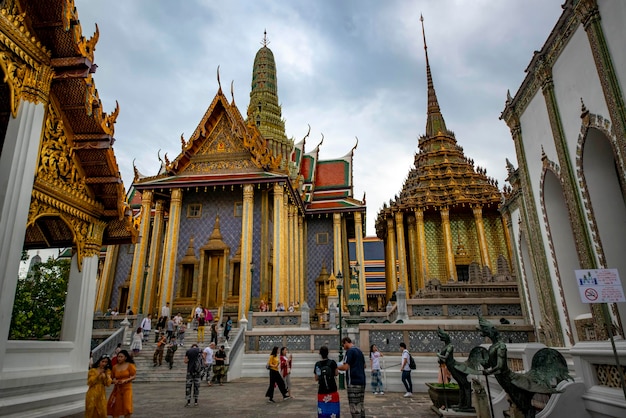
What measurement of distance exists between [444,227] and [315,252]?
759cm

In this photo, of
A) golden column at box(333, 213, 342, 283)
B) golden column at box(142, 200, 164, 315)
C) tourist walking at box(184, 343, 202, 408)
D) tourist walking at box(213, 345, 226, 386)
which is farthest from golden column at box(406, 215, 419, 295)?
tourist walking at box(184, 343, 202, 408)

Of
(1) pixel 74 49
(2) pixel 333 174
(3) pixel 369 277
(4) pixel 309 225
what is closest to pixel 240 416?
(1) pixel 74 49

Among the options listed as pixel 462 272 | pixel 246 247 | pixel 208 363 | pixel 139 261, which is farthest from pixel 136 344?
pixel 462 272

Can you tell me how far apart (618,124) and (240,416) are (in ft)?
24.3

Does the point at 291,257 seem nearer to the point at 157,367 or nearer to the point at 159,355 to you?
the point at 159,355

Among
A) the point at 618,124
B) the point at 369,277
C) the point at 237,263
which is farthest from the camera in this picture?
the point at 369,277

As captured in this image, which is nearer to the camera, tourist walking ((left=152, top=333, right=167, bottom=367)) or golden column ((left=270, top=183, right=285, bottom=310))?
tourist walking ((left=152, top=333, right=167, bottom=367))

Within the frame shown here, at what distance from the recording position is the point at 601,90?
22.5 ft

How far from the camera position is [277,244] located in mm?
18375

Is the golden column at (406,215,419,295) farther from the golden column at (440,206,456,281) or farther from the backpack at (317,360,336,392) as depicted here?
the backpack at (317,360,336,392)

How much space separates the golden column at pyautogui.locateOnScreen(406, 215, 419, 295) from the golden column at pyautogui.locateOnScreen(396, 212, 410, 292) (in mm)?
343

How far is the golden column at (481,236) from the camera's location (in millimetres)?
22353

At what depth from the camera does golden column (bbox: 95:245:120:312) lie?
73.5 ft

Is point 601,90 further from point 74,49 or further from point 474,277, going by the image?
point 474,277
